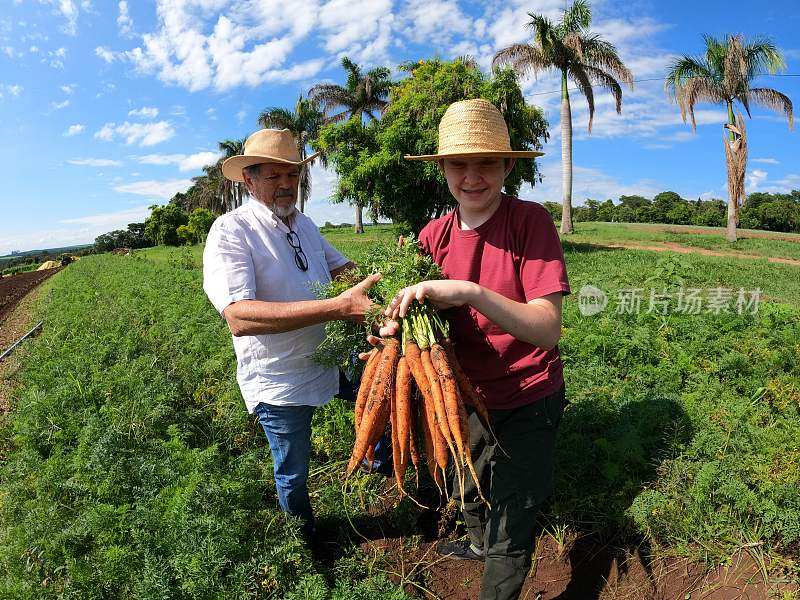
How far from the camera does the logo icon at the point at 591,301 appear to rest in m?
7.07

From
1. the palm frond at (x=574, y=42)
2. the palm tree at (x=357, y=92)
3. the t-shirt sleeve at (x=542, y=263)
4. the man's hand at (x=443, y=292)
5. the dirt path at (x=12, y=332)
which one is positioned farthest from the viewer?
the palm tree at (x=357, y=92)

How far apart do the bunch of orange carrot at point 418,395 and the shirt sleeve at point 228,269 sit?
0.74 metres

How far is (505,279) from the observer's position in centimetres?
218

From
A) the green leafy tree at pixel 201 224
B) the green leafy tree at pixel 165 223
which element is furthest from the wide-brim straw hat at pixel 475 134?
the green leafy tree at pixel 165 223

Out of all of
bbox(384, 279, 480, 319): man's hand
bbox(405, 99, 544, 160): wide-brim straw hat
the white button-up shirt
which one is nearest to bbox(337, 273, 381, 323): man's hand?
bbox(384, 279, 480, 319): man's hand

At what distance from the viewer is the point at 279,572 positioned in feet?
8.50

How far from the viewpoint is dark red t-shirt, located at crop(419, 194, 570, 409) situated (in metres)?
2.11

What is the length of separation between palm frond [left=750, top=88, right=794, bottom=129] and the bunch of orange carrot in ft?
95.0

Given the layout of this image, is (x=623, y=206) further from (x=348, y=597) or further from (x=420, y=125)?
(x=348, y=597)

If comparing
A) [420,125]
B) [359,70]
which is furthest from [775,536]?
[359,70]

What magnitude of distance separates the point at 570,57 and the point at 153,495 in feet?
88.7

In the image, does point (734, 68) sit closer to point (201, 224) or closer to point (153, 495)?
point (153, 495)

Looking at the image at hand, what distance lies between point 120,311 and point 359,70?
30623mm

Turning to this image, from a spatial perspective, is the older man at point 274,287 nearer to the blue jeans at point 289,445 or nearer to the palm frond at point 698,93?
the blue jeans at point 289,445
